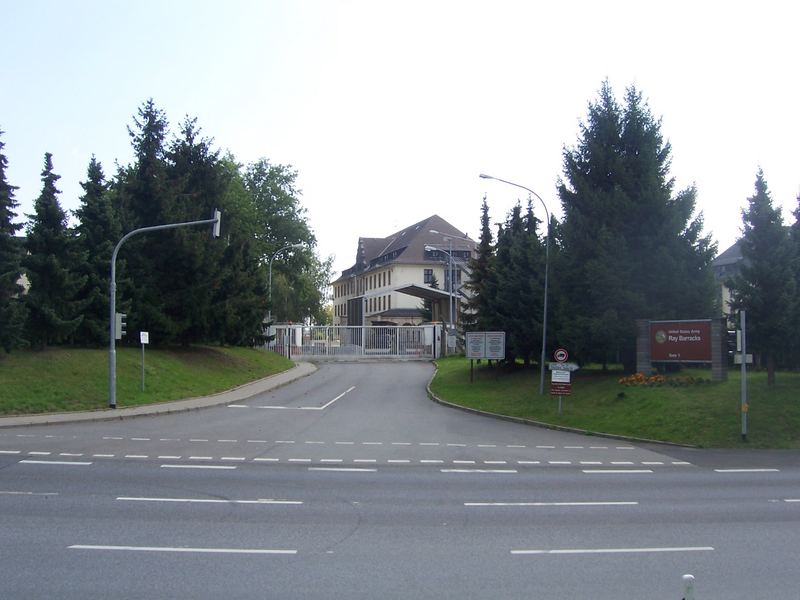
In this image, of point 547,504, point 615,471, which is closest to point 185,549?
point 547,504

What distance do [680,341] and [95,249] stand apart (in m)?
24.6

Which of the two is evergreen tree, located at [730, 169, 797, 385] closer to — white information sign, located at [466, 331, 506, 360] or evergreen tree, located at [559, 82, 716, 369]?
evergreen tree, located at [559, 82, 716, 369]

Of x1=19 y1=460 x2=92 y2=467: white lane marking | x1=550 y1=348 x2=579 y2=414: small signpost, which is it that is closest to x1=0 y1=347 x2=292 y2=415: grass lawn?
x1=19 y1=460 x2=92 y2=467: white lane marking

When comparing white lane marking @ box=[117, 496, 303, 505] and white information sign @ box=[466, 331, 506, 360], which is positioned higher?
white information sign @ box=[466, 331, 506, 360]

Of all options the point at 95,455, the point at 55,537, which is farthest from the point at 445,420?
the point at 55,537

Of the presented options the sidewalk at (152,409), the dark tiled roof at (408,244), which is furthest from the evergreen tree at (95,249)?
the dark tiled roof at (408,244)

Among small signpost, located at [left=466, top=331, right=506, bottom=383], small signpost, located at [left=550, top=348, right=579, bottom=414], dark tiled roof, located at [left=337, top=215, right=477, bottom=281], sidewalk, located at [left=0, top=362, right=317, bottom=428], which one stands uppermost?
dark tiled roof, located at [left=337, top=215, right=477, bottom=281]

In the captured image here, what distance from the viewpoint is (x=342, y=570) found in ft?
24.9

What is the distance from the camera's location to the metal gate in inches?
2347

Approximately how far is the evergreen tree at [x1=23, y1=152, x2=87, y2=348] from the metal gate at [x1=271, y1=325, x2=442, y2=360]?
28.3 metres

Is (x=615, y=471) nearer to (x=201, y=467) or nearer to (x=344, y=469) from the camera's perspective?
(x=344, y=469)

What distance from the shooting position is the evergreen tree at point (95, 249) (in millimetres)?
33281

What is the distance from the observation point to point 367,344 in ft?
201

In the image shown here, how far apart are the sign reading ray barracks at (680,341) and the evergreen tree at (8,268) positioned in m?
22.7
